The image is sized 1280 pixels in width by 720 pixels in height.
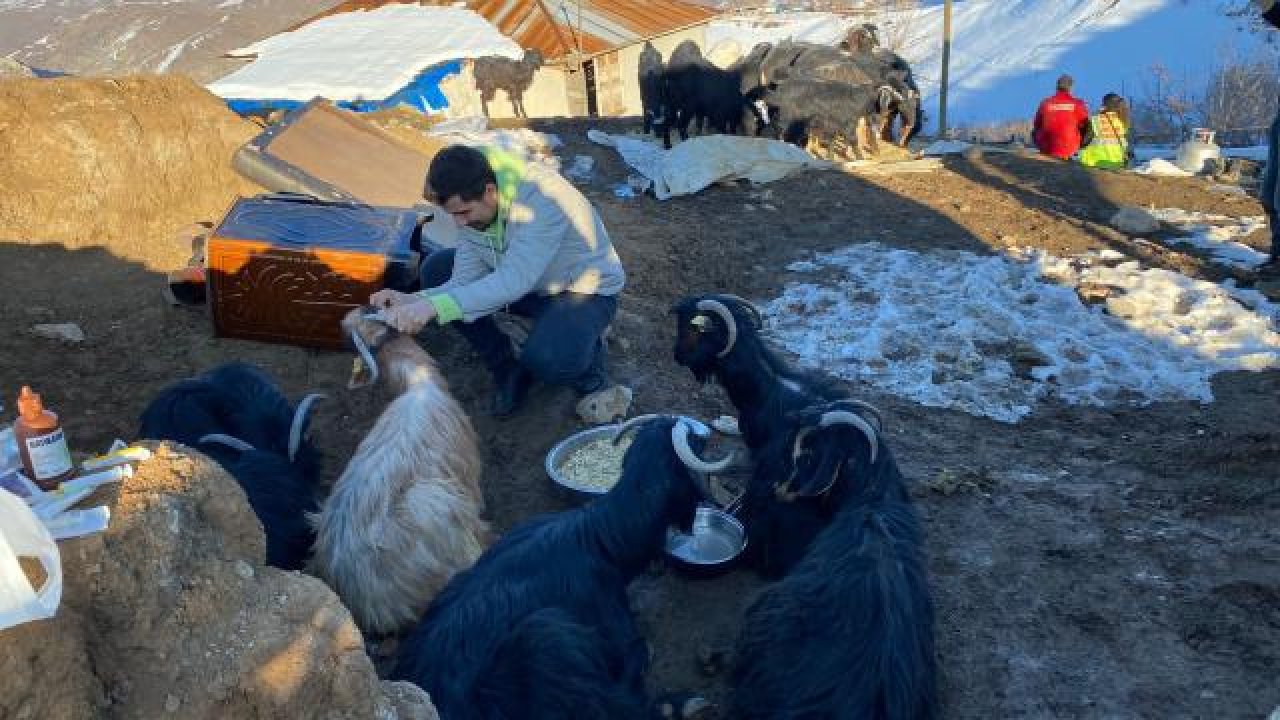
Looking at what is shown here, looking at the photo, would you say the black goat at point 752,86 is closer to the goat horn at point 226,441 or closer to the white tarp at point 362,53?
the white tarp at point 362,53

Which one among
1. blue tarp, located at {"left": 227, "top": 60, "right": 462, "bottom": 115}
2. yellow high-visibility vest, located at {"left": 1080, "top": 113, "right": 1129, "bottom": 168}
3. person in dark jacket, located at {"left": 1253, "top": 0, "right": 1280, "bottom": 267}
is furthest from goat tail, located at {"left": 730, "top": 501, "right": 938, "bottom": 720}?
blue tarp, located at {"left": 227, "top": 60, "right": 462, "bottom": 115}

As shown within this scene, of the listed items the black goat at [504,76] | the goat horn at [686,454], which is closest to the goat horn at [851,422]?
the goat horn at [686,454]

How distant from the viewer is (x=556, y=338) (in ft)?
15.7

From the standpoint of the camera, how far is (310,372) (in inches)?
207

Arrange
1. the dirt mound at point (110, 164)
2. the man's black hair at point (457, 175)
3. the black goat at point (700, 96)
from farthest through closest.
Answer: the black goat at point (700, 96) < the dirt mound at point (110, 164) < the man's black hair at point (457, 175)

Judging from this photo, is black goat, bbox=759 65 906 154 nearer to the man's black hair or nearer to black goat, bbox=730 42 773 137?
black goat, bbox=730 42 773 137

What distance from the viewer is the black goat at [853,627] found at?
107 inches

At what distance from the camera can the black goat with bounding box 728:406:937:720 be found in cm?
273

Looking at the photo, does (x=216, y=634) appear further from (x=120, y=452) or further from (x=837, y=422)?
(x=837, y=422)

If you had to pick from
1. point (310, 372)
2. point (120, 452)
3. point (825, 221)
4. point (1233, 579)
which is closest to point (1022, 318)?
point (825, 221)

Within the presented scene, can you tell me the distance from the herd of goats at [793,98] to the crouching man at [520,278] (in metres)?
7.01

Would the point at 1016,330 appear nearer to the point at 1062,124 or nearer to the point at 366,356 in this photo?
the point at 366,356

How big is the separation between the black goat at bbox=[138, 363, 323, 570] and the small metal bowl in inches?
56.4

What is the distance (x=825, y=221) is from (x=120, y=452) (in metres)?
7.50
